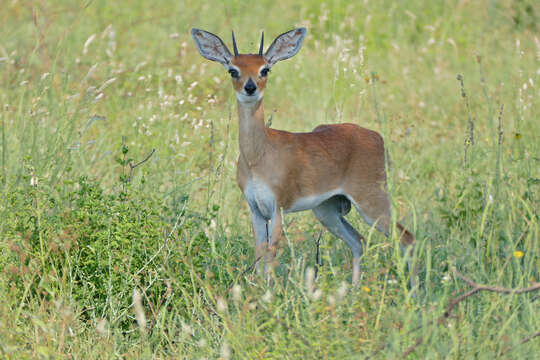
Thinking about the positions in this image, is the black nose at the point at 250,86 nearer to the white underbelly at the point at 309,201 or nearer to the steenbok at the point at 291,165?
the steenbok at the point at 291,165

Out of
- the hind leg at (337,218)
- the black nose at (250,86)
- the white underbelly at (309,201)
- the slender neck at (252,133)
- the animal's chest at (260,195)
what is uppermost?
the black nose at (250,86)

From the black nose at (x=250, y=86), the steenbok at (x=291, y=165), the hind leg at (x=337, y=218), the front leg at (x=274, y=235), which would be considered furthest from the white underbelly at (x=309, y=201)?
the black nose at (x=250, y=86)

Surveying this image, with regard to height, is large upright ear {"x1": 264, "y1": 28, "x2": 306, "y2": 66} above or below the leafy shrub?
above

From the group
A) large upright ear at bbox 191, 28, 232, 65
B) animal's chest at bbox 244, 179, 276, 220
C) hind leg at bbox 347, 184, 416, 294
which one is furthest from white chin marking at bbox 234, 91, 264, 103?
hind leg at bbox 347, 184, 416, 294

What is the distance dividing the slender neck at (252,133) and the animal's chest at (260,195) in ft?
0.43

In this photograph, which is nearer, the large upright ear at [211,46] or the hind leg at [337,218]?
the large upright ear at [211,46]

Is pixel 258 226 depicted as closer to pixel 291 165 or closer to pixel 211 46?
pixel 291 165

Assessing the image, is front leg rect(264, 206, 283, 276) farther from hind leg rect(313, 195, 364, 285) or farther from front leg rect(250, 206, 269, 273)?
A: hind leg rect(313, 195, 364, 285)

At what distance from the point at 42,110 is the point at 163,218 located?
1.42 metres

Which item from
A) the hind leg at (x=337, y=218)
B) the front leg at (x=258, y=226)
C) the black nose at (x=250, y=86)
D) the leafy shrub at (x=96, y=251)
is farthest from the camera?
the hind leg at (x=337, y=218)

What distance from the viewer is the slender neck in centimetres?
461

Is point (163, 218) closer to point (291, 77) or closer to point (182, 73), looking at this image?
point (182, 73)

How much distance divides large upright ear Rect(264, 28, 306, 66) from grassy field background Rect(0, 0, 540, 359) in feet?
1.38

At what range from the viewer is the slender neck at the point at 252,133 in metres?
4.61
